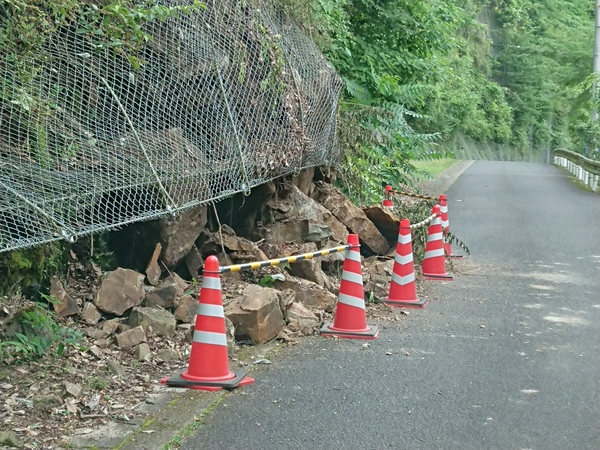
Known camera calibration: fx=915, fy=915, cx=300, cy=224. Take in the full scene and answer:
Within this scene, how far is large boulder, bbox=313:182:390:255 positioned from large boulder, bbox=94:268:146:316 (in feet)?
13.6

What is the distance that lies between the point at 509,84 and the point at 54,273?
196 feet

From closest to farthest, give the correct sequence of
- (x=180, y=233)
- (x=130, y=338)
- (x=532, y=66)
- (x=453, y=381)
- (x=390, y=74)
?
(x=453, y=381) → (x=130, y=338) → (x=180, y=233) → (x=390, y=74) → (x=532, y=66)

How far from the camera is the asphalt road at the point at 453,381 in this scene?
5.41 metres

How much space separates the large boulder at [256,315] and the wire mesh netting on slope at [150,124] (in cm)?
97

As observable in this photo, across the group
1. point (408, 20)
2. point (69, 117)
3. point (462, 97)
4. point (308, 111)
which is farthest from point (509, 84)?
point (69, 117)

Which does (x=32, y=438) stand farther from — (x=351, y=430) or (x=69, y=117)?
(x=69, y=117)

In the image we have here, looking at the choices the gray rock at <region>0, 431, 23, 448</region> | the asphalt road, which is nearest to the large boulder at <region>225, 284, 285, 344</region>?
the asphalt road

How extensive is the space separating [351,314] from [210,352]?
80.1 inches

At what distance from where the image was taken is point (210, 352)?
6301 mm

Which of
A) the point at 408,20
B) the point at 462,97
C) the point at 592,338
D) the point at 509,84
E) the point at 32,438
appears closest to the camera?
the point at 32,438

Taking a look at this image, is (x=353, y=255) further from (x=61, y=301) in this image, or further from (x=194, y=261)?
(x=61, y=301)

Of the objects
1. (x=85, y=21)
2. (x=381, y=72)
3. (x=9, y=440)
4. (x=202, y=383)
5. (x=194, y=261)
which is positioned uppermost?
(x=381, y=72)

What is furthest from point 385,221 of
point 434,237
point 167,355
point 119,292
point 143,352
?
point 143,352

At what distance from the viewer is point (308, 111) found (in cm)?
1060
